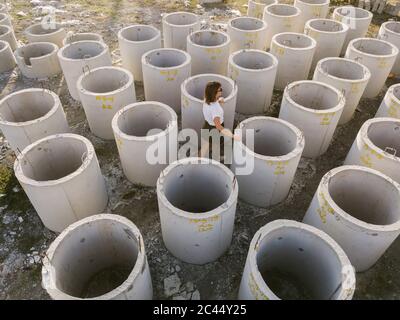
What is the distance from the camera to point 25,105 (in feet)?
22.2

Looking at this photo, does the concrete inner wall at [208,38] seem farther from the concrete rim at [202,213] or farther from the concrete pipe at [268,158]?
the concrete rim at [202,213]

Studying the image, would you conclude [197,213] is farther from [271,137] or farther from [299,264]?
[271,137]

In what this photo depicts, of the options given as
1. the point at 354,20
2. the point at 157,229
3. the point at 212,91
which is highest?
the point at 212,91

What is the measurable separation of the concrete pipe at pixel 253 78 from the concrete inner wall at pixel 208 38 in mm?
1237

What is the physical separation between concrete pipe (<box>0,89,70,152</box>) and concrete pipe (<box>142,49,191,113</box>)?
7.20ft

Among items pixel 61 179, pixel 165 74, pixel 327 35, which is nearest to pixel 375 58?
pixel 327 35

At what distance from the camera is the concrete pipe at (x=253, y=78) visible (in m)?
7.25

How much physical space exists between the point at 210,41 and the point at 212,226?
6.42 meters

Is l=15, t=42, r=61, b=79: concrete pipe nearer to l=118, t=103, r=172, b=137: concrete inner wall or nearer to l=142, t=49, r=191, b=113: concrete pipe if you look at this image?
l=142, t=49, r=191, b=113: concrete pipe

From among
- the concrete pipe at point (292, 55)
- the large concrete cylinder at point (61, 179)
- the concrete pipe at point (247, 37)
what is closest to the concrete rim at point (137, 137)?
the large concrete cylinder at point (61, 179)

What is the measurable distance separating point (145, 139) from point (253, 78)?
3319 mm

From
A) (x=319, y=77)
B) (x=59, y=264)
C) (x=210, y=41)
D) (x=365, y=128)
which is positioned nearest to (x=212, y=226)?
(x=59, y=264)

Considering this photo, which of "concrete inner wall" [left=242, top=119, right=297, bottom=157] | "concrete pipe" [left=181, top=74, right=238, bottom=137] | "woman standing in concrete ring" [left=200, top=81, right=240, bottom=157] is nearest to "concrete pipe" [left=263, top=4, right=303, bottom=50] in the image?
"concrete pipe" [left=181, top=74, right=238, bottom=137]

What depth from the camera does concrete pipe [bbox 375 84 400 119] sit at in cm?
657
